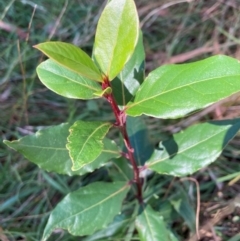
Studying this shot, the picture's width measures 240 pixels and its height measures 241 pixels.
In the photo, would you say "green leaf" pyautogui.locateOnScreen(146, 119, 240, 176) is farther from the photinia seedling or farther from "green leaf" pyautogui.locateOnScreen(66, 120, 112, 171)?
"green leaf" pyautogui.locateOnScreen(66, 120, 112, 171)

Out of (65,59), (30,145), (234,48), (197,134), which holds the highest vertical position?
(65,59)

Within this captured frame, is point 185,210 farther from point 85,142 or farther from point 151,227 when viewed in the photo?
point 85,142

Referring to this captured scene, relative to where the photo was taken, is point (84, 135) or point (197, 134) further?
point (197, 134)

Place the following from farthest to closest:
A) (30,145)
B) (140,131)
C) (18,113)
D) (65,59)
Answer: (18,113) < (140,131) < (30,145) < (65,59)

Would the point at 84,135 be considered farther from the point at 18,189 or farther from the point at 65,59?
the point at 18,189

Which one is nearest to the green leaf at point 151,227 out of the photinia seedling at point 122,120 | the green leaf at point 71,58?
the photinia seedling at point 122,120

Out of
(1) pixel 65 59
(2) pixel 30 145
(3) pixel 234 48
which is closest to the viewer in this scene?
(1) pixel 65 59

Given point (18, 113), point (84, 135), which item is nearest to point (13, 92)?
point (18, 113)
